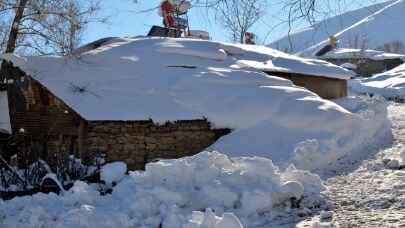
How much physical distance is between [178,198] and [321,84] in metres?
13.2

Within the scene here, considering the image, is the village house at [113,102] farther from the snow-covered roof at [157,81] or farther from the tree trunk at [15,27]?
the tree trunk at [15,27]

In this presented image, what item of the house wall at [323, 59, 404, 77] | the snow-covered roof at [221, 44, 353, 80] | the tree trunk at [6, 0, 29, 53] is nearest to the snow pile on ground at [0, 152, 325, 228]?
the tree trunk at [6, 0, 29, 53]

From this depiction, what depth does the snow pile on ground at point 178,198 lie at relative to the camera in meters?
5.92

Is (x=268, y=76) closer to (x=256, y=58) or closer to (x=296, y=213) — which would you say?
(x=256, y=58)

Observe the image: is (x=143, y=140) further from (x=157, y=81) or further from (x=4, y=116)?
(x=4, y=116)

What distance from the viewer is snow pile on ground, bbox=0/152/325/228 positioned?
592 cm

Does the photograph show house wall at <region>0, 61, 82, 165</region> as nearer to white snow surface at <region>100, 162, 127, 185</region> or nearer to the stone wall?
the stone wall

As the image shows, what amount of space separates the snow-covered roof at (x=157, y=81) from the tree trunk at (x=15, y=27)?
1.93ft

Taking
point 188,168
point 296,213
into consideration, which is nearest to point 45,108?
point 188,168

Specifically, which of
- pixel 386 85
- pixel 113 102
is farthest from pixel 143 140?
pixel 386 85

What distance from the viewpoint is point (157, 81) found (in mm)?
14805

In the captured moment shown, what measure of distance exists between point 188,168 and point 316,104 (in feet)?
25.7

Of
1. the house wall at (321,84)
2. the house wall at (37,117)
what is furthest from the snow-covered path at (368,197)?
the house wall at (321,84)

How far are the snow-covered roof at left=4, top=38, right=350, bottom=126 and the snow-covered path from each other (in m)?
4.94
